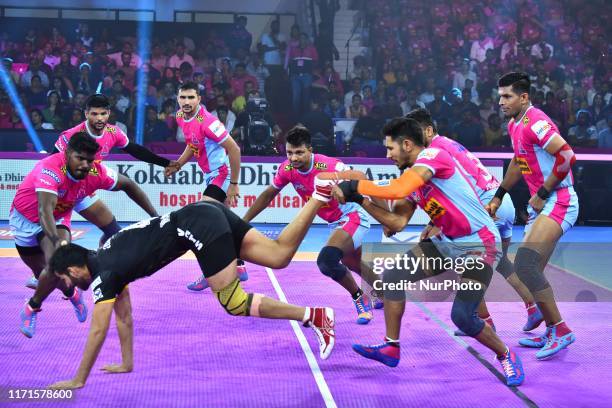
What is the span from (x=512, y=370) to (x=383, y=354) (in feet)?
2.90

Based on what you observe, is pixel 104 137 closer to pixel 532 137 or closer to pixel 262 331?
pixel 262 331

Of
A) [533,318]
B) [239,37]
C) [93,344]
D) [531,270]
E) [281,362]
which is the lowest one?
[281,362]

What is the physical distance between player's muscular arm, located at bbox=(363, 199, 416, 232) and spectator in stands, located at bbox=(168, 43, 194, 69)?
12055 mm

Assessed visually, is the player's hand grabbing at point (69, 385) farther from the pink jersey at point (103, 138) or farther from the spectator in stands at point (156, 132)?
the spectator in stands at point (156, 132)

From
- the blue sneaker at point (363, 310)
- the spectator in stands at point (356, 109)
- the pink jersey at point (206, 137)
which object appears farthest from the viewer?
the spectator in stands at point (356, 109)

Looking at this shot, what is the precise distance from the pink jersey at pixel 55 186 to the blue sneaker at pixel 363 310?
2686 millimetres

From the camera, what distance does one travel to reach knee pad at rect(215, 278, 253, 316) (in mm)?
5785

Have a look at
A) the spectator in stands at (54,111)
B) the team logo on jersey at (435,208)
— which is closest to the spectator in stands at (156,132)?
the spectator in stands at (54,111)

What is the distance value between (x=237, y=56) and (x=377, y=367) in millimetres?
12621

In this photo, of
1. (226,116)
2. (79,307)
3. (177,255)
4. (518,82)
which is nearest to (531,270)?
(518,82)

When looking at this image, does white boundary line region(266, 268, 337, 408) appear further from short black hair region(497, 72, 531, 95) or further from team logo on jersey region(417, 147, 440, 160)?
short black hair region(497, 72, 531, 95)

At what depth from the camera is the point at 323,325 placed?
19.7ft

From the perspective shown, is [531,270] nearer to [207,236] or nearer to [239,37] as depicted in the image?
[207,236]

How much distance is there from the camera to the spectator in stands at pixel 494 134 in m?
15.9
